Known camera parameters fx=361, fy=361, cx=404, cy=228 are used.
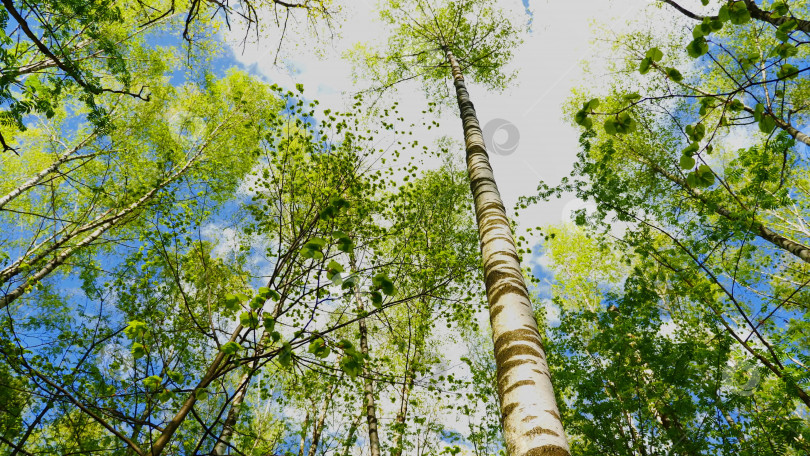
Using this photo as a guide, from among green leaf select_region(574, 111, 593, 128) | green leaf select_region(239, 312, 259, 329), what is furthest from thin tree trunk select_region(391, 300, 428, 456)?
green leaf select_region(574, 111, 593, 128)

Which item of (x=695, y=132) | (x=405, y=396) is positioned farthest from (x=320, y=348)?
(x=405, y=396)

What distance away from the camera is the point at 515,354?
174 cm

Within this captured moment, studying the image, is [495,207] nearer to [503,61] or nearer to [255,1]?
[255,1]

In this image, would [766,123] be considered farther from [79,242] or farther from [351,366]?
[79,242]

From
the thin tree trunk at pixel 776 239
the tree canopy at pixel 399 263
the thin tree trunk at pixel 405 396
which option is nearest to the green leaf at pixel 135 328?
the tree canopy at pixel 399 263

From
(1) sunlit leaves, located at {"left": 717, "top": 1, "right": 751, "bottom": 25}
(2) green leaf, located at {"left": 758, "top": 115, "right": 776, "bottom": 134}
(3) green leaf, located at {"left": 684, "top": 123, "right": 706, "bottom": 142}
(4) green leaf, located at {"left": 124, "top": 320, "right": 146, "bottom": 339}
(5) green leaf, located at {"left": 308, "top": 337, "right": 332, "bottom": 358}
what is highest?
(1) sunlit leaves, located at {"left": 717, "top": 1, "right": 751, "bottom": 25}

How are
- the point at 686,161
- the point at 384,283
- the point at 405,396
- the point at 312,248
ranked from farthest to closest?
1. the point at 405,396
2. the point at 686,161
3. the point at 384,283
4. the point at 312,248

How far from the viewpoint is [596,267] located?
44.6 ft

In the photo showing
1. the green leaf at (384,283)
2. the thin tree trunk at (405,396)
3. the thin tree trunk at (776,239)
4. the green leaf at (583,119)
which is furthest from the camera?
the thin tree trunk at (776,239)

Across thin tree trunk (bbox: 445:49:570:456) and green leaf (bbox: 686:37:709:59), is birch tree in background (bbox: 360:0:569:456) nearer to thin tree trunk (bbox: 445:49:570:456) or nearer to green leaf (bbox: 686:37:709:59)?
thin tree trunk (bbox: 445:49:570:456)

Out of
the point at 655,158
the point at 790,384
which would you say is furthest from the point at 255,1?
the point at 655,158

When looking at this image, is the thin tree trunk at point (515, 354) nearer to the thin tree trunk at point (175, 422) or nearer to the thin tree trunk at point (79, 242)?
the thin tree trunk at point (175, 422)

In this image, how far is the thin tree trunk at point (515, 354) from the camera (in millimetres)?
1429

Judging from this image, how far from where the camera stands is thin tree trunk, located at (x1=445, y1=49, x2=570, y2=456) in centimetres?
143
